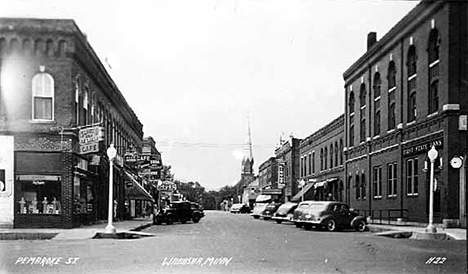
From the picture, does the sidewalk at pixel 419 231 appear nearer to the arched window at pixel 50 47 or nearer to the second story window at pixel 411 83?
the second story window at pixel 411 83

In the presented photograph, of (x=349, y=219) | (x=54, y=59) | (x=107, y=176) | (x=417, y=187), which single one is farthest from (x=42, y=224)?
(x=417, y=187)

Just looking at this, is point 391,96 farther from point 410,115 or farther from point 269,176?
point 269,176

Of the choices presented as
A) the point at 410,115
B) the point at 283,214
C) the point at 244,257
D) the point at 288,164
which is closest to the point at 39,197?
the point at 244,257

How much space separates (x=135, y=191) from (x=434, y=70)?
2.45m

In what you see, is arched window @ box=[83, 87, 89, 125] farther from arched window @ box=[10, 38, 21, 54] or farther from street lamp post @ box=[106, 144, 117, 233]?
arched window @ box=[10, 38, 21, 54]

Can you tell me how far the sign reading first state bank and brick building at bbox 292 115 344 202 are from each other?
1.29 m

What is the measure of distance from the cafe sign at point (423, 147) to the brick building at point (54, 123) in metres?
1.56

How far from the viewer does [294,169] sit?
431 centimetres

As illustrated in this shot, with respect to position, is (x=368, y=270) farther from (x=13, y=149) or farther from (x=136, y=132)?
(x=13, y=149)

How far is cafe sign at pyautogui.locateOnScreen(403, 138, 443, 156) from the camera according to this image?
3.32m

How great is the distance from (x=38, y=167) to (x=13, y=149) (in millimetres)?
404

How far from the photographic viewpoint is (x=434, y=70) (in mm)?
3293

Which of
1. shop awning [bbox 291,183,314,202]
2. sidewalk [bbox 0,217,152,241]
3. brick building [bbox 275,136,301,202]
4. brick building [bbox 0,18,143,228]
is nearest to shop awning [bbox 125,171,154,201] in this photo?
brick building [bbox 0,18,143,228]

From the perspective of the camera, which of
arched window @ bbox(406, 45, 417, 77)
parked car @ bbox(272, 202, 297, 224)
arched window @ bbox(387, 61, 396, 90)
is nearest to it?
arched window @ bbox(406, 45, 417, 77)
